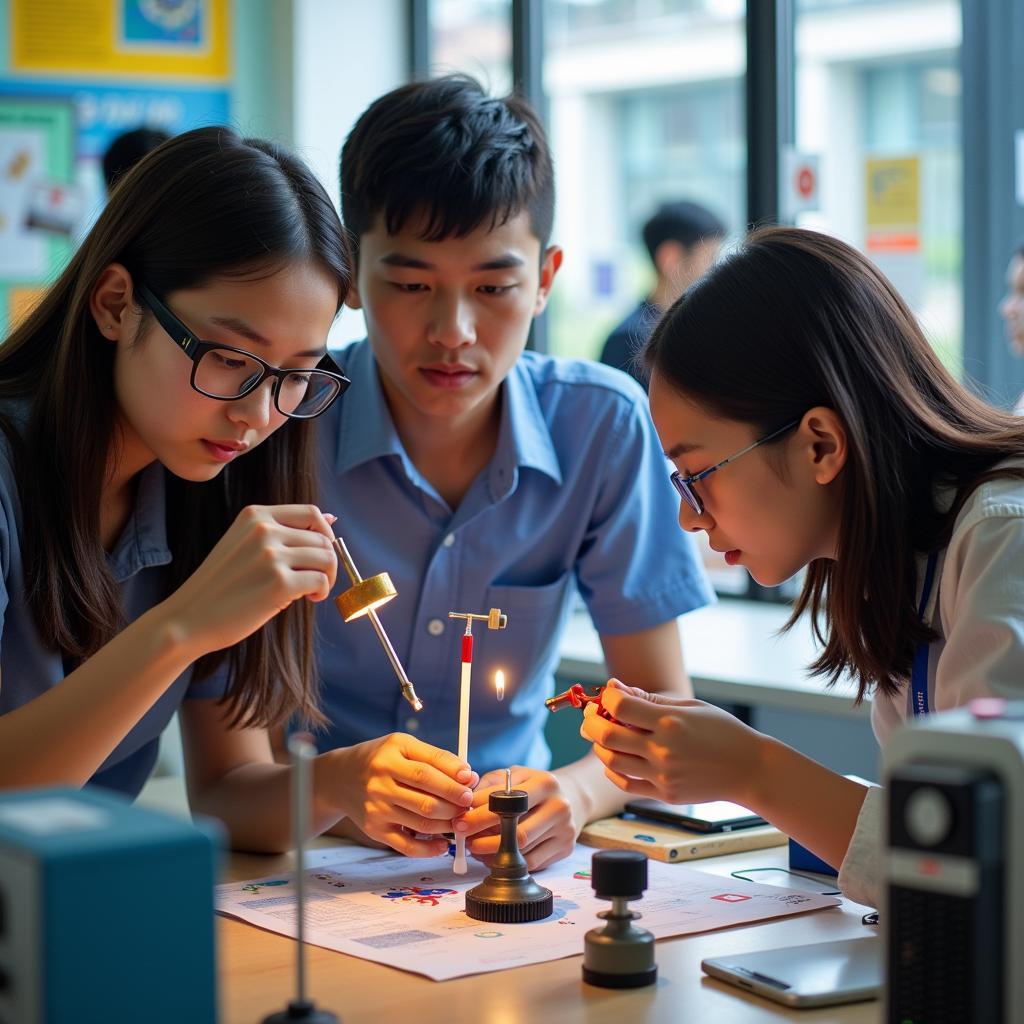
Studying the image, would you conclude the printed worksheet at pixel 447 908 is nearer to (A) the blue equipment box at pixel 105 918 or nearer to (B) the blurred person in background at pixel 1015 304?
(A) the blue equipment box at pixel 105 918

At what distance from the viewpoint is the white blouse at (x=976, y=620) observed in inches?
53.7

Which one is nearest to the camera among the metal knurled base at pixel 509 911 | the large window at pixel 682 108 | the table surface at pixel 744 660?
the metal knurled base at pixel 509 911

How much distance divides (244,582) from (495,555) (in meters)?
0.72

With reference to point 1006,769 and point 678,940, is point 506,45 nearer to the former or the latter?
point 678,940

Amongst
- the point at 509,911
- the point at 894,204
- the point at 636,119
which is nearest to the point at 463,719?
the point at 509,911

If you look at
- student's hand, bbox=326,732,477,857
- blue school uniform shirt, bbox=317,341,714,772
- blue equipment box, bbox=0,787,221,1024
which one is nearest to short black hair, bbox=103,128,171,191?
blue school uniform shirt, bbox=317,341,714,772

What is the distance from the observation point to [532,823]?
165 centimetres

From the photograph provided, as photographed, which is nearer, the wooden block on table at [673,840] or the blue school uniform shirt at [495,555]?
the wooden block on table at [673,840]

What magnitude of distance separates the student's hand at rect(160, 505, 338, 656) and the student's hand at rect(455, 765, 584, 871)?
0.36 meters

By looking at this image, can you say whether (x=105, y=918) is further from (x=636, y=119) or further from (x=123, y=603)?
(x=636, y=119)

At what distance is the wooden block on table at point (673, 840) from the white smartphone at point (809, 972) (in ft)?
1.31

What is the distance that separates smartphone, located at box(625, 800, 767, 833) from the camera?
6.00ft

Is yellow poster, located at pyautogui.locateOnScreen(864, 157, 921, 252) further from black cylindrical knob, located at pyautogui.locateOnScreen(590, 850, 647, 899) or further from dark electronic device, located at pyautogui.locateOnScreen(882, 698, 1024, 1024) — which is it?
dark electronic device, located at pyautogui.locateOnScreen(882, 698, 1024, 1024)

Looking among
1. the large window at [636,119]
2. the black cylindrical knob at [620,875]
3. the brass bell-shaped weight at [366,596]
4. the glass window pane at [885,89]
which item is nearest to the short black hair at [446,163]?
the brass bell-shaped weight at [366,596]
